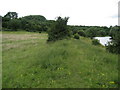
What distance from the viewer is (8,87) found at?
399 cm

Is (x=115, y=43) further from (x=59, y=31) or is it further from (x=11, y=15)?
(x=11, y=15)

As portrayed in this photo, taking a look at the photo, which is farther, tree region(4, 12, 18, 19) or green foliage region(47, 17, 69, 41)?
tree region(4, 12, 18, 19)

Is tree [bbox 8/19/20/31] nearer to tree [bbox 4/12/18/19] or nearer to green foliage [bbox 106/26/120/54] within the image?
tree [bbox 4/12/18/19]

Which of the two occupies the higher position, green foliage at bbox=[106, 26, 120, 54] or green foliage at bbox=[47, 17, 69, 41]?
green foliage at bbox=[47, 17, 69, 41]

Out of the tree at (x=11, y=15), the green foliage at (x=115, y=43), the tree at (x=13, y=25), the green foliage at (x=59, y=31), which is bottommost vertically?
the green foliage at (x=115, y=43)

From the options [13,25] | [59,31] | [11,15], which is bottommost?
[59,31]

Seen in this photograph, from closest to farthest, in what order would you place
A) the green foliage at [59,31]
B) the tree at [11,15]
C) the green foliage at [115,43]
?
the green foliage at [115,43] < the green foliage at [59,31] < the tree at [11,15]

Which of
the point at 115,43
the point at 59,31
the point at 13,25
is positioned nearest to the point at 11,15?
the point at 13,25

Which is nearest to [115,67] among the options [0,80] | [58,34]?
[0,80]

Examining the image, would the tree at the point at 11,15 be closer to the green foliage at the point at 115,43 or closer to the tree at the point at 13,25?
the tree at the point at 13,25

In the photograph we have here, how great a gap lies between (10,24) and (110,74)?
43890mm

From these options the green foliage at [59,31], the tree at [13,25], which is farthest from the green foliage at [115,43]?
the tree at [13,25]

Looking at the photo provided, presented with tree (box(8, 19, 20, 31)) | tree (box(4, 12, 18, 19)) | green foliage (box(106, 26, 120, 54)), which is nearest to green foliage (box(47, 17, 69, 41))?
green foliage (box(106, 26, 120, 54))

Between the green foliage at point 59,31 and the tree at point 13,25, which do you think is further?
the tree at point 13,25
